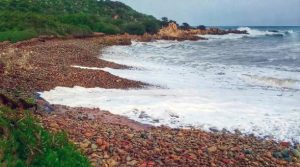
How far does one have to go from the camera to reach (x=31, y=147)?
511cm

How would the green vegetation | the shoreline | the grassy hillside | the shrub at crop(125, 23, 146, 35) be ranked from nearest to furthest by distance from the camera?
the green vegetation → the shoreline → the grassy hillside → the shrub at crop(125, 23, 146, 35)

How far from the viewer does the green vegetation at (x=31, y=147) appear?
495 cm

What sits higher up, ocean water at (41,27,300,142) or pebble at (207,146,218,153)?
pebble at (207,146,218,153)

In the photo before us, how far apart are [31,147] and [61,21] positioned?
139 ft

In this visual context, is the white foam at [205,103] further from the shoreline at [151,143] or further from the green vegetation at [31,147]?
the green vegetation at [31,147]

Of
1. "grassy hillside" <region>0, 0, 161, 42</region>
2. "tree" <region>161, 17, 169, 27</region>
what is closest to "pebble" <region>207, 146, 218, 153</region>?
"grassy hillside" <region>0, 0, 161, 42</region>

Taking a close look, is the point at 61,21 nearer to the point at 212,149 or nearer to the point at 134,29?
the point at 134,29

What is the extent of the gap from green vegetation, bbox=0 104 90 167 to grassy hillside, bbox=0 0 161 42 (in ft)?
71.1

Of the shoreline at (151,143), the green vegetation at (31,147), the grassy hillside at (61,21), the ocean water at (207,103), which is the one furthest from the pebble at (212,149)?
the grassy hillside at (61,21)

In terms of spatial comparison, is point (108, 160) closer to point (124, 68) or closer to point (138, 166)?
point (138, 166)

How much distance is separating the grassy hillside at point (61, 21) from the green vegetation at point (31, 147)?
2167 cm

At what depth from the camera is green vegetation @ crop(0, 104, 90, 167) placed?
4.95 meters

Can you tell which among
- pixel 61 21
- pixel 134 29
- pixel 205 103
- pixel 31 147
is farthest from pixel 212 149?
pixel 134 29

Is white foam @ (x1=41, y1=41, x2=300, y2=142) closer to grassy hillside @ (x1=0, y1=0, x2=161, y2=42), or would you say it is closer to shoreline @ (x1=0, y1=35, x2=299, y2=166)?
shoreline @ (x1=0, y1=35, x2=299, y2=166)
